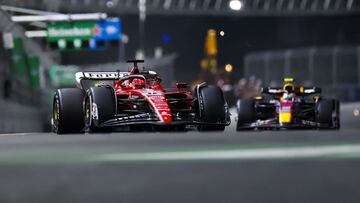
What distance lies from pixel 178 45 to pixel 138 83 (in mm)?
60217

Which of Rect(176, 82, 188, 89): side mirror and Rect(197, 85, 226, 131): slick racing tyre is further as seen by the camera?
Rect(176, 82, 188, 89): side mirror

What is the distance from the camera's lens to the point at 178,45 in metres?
71.3

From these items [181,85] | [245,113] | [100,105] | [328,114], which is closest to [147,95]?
[181,85]

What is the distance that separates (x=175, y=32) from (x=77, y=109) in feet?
236

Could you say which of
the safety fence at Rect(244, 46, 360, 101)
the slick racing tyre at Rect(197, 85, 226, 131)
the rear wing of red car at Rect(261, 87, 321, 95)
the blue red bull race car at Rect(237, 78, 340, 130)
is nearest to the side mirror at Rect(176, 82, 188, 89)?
the slick racing tyre at Rect(197, 85, 226, 131)

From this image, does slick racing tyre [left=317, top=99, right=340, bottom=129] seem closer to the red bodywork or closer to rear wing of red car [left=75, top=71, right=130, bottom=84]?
the red bodywork

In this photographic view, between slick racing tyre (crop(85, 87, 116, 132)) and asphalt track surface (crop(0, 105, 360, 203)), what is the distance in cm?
709

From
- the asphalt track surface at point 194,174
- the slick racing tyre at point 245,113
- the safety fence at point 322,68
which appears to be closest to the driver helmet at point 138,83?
the slick racing tyre at point 245,113

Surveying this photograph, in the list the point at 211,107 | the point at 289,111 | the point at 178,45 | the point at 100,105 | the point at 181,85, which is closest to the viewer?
the point at 100,105

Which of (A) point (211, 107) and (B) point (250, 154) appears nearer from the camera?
(B) point (250, 154)

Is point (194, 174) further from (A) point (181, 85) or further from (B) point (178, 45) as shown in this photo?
(B) point (178, 45)

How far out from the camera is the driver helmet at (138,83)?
11.2 meters

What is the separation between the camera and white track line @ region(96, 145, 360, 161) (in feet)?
8.79

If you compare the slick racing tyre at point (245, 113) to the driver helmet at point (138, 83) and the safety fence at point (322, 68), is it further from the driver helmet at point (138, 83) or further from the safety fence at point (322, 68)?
the safety fence at point (322, 68)
